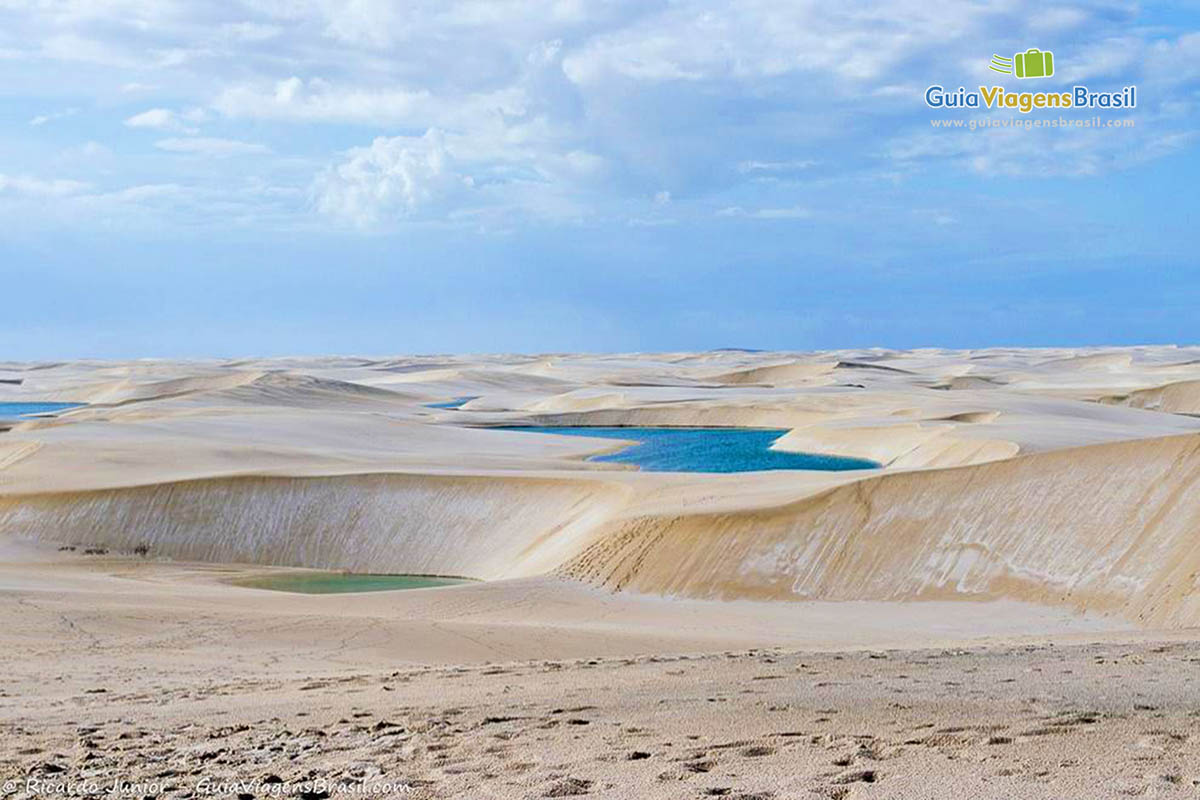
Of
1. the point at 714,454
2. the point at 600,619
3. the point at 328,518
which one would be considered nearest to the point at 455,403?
the point at 714,454

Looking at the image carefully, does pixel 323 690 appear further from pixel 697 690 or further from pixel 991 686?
pixel 991 686

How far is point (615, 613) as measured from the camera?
18.4m

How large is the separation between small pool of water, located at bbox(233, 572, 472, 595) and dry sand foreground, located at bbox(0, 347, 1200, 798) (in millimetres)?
455

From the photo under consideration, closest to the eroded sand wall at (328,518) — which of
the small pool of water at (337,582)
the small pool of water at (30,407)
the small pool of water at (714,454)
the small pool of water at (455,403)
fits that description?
the small pool of water at (337,582)

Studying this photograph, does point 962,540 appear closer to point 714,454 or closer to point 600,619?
point 600,619

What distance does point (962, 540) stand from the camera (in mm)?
19531

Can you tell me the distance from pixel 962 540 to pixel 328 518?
13704 millimetres

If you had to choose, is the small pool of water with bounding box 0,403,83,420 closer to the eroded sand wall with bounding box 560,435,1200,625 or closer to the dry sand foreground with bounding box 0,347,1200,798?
the dry sand foreground with bounding box 0,347,1200,798

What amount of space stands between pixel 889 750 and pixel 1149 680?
317 centimetres

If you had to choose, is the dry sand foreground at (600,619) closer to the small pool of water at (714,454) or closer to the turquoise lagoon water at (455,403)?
the small pool of water at (714,454)

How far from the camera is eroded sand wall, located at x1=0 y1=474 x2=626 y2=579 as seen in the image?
25.8 meters

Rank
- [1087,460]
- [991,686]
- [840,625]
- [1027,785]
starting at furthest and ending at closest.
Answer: [1087,460] → [840,625] → [991,686] → [1027,785]

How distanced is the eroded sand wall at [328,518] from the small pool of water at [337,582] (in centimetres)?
38

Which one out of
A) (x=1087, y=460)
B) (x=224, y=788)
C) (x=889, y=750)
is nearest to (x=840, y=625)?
(x=1087, y=460)
